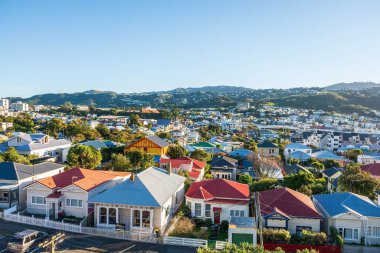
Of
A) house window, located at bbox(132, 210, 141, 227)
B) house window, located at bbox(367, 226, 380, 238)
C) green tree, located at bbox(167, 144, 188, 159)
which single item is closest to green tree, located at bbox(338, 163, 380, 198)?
house window, located at bbox(367, 226, 380, 238)

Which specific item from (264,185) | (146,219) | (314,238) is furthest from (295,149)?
(146,219)

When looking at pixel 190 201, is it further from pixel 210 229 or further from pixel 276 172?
pixel 276 172

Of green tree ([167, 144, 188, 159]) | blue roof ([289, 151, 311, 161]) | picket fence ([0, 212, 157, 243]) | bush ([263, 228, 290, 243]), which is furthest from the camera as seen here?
blue roof ([289, 151, 311, 161])

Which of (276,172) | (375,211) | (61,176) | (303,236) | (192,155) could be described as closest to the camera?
(303,236)

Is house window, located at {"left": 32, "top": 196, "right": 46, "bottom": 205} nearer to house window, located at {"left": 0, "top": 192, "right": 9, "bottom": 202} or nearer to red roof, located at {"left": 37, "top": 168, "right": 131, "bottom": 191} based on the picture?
red roof, located at {"left": 37, "top": 168, "right": 131, "bottom": 191}

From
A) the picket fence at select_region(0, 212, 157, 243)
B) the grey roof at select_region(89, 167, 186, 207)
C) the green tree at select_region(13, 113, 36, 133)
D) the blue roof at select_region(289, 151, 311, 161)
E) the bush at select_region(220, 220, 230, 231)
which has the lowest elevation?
the blue roof at select_region(289, 151, 311, 161)

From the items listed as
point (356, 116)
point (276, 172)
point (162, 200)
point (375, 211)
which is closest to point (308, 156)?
point (276, 172)
